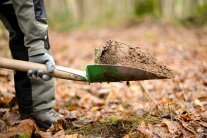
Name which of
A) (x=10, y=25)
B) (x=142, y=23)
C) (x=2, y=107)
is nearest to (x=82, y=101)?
(x=2, y=107)

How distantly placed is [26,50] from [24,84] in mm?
309

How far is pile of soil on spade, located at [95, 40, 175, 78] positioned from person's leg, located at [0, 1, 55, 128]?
2.14ft

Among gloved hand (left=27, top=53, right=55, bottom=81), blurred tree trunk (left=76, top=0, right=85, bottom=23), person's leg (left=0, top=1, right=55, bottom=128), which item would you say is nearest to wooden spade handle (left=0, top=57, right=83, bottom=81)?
gloved hand (left=27, top=53, right=55, bottom=81)

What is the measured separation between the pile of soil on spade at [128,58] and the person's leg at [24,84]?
65cm

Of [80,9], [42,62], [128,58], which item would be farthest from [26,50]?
[80,9]

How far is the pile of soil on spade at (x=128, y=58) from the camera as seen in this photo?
2.74 m

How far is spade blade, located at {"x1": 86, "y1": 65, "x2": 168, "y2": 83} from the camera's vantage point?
270 centimetres

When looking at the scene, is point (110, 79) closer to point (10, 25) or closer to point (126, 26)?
point (10, 25)

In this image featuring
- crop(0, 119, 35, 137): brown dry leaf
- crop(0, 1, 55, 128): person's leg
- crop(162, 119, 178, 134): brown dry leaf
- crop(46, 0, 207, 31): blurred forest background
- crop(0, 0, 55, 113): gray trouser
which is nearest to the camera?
crop(0, 119, 35, 137): brown dry leaf

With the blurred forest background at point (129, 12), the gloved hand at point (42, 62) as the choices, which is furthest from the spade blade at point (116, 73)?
the blurred forest background at point (129, 12)

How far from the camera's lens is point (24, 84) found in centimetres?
316

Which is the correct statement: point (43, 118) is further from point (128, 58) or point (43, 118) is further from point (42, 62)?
point (128, 58)

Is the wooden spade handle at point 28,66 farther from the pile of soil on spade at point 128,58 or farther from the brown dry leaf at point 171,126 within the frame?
the brown dry leaf at point 171,126

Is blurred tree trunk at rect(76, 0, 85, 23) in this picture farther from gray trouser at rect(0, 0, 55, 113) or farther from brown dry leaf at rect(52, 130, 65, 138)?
brown dry leaf at rect(52, 130, 65, 138)
